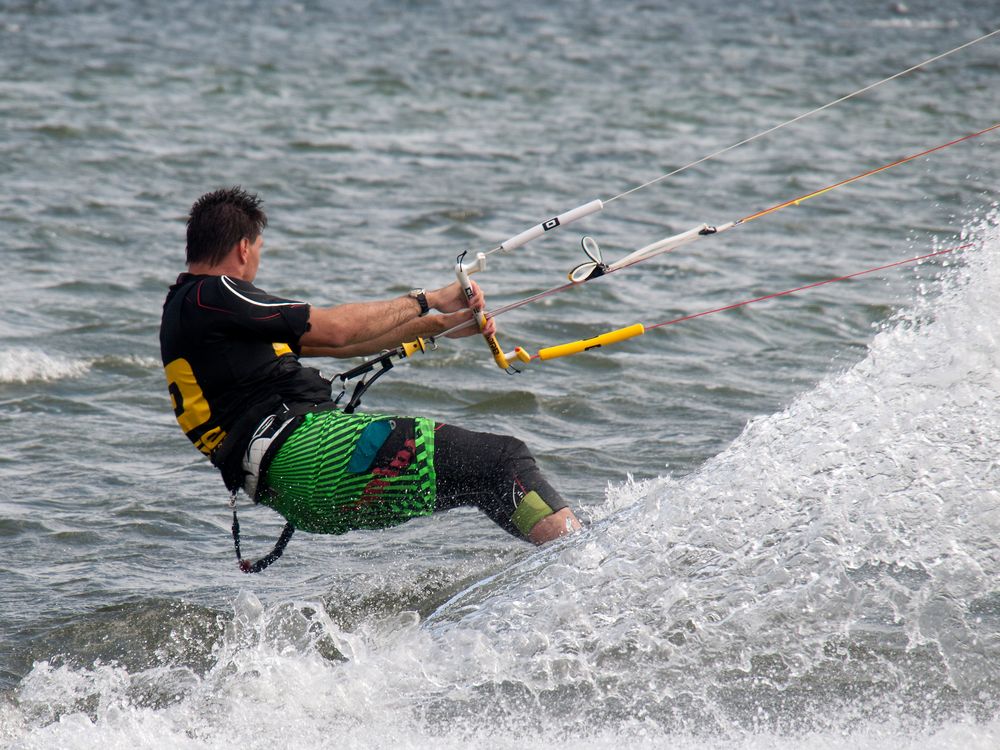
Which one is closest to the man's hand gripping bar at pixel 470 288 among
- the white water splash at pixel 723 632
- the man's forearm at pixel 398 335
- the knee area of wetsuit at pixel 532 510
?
the man's forearm at pixel 398 335

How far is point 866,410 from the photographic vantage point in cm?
516

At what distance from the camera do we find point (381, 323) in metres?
4.86

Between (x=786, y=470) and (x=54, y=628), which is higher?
(x=786, y=470)

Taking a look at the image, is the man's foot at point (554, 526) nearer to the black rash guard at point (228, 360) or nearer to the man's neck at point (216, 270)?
the black rash guard at point (228, 360)

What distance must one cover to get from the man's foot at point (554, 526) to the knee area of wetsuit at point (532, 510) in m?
0.01

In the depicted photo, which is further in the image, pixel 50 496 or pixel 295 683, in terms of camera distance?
pixel 50 496

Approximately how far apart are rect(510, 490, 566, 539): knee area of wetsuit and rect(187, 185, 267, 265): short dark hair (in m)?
1.47

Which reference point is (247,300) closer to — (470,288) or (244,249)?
(244,249)

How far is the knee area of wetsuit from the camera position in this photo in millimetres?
4859

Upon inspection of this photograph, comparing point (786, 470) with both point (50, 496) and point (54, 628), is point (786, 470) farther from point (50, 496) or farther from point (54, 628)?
point (50, 496)

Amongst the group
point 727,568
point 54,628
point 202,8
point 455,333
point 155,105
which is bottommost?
point 54,628

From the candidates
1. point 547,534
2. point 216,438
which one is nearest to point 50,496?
point 216,438

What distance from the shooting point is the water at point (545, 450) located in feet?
14.1

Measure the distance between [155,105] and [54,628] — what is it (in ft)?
44.6
